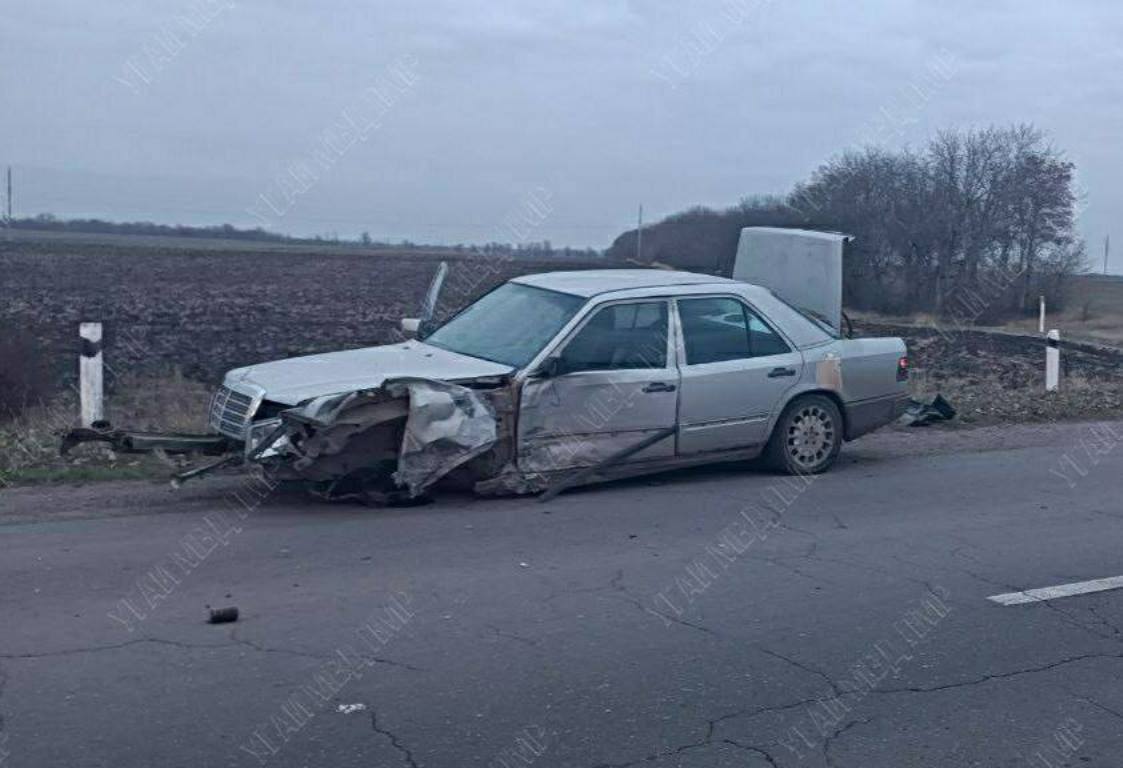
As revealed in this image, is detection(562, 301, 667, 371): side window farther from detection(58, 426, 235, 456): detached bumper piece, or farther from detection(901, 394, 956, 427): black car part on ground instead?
detection(901, 394, 956, 427): black car part on ground

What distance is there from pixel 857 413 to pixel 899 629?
4523mm

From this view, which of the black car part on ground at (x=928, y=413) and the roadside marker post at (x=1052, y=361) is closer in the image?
the black car part on ground at (x=928, y=413)

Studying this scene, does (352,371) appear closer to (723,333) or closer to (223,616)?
(723,333)

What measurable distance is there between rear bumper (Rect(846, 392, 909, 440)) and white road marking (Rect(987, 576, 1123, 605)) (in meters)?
3.39

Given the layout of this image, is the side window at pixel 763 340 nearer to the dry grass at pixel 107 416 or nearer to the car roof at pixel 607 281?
the car roof at pixel 607 281

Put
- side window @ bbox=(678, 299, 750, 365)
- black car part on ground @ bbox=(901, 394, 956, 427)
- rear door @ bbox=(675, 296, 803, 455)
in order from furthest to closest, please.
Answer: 1. black car part on ground @ bbox=(901, 394, 956, 427)
2. side window @ bbox=(678, 299, 750, 365)
3. rear door @ bbox=(675, 296, 803, 455)

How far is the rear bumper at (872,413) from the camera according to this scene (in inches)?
445

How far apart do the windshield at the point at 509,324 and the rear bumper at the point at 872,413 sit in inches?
99.0

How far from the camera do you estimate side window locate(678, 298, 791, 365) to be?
1052 centimetres

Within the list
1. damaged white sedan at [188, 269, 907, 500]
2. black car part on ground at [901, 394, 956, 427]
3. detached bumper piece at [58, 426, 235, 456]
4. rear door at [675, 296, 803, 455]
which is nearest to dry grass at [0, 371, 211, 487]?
detached bumper piece at [58, 426, 235, 456]

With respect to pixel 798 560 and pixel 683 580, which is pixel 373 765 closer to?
pixel 683 580

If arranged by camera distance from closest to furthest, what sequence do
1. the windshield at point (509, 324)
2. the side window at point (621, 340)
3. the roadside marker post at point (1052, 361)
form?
1. the side window at point (621, 340)
2. the windshield at point (509, 324)
3. the roadside marker post at point (1052, 361)

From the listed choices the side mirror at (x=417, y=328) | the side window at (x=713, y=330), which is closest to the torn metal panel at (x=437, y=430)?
the side window at (x=713, y=330)

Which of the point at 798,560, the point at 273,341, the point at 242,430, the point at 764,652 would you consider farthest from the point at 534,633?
the point at 273,341
